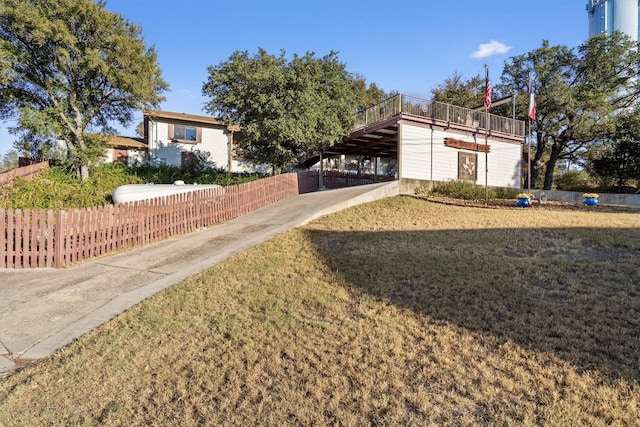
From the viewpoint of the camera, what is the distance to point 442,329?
12.1ft

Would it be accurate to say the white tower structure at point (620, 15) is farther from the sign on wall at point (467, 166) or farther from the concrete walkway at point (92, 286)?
the concrete walkway at point (92, 286)

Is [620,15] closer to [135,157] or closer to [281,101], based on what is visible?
[281,101]

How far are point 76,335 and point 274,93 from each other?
1276cm

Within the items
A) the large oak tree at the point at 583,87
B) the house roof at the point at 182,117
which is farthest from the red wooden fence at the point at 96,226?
the large oak tree at the point at 583,87

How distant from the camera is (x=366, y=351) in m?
3.33

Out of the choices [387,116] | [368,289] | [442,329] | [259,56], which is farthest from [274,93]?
[442,329]

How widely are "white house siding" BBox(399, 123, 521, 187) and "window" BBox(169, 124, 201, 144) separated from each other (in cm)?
1664

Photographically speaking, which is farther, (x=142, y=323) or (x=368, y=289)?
(x=368, y=289)

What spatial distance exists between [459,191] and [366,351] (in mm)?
14200

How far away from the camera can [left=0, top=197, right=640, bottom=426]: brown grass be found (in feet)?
8.36

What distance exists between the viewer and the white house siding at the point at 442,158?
1681 centimetres

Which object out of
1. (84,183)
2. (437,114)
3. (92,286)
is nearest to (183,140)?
(84,183)

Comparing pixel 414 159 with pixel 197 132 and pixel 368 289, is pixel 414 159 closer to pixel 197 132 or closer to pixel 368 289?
pixel 368 289

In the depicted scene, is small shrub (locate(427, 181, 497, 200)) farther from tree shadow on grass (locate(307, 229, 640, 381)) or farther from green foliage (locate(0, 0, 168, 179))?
green foliage (locate(0, 0, 168, 179))
